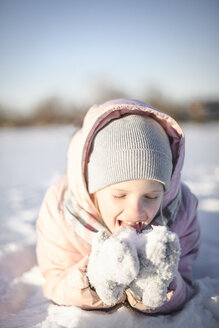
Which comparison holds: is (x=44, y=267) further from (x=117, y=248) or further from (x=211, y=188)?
(x=211, y=188)

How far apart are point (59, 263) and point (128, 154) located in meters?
0.66

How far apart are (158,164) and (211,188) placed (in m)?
1.74

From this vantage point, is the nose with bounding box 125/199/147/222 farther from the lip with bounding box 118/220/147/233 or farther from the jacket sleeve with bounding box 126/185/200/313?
the jacket sleeve with bounding box 126/185/200/313

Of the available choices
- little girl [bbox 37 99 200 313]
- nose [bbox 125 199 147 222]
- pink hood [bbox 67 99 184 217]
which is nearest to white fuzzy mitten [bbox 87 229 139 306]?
little girl [bbox 37 99 200 313]

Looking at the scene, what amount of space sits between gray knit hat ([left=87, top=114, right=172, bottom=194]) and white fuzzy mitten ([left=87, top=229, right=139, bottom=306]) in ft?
0.86

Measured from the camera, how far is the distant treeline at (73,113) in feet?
28.1

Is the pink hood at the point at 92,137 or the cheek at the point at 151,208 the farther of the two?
the pink hood at the point at 92,137

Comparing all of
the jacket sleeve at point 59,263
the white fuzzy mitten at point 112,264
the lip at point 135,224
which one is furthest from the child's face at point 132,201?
the jacket sleeve at point 59,263

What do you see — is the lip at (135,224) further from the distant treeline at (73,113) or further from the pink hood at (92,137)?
the distant treeline at (73,113)

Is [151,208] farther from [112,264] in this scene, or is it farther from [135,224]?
[112,264]

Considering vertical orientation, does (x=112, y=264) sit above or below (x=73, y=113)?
above

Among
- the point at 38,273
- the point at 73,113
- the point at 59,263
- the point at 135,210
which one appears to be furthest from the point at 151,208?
the point at 73,113

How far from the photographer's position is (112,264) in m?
0.87

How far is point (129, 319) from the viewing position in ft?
3.58
